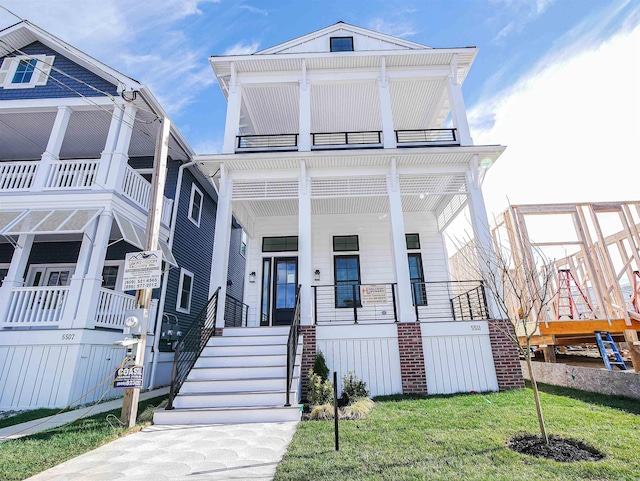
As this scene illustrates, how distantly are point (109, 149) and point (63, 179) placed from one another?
130cm

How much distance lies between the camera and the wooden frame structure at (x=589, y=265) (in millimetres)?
7535

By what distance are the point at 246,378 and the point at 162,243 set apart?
18.3ft

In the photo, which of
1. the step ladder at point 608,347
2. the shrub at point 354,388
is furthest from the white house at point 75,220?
the step ladder at point 608,347

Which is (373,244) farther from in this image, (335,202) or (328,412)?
(328,412)

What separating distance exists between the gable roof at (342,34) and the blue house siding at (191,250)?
516 cm

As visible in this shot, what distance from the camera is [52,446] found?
147 inches

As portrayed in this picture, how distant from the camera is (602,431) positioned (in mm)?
3801

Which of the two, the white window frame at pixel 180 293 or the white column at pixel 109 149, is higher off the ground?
the white column at pixel 109 149

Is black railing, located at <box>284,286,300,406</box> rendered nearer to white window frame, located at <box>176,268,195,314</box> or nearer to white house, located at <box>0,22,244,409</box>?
white house, located at <box>0,22,244,409</box>

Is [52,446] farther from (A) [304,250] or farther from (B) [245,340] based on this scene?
(A) [304,250]

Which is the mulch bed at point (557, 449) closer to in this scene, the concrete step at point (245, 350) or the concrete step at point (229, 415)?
the concrete step at point (229, 415)

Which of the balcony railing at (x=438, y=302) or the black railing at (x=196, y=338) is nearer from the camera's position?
the black railing at (x=196, y=338)

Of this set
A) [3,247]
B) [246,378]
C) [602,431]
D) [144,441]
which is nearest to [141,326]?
[144,441]

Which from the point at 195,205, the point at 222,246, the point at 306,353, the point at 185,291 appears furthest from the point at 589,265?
the point at 195,205
